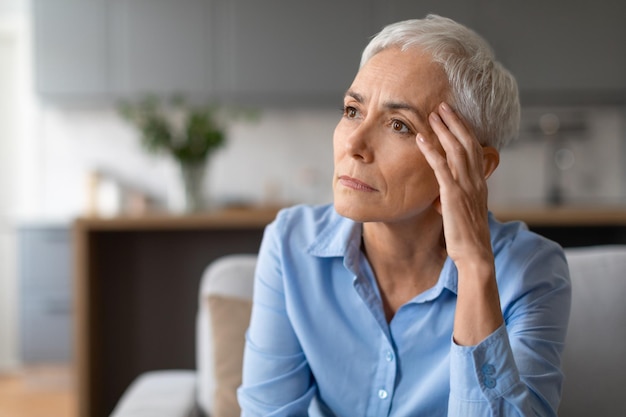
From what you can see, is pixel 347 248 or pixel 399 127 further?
pixel 347 248

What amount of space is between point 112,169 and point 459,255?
4324 mm

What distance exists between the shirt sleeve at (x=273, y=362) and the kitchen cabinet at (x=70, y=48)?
376cm

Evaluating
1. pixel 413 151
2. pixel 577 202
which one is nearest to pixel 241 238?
pixel 413 151

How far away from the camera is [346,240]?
146 cm

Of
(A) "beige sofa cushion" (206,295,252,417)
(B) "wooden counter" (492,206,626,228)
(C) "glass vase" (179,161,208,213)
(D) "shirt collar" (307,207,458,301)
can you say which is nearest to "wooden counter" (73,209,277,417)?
(C) "glass vase" (179,161,208,213)

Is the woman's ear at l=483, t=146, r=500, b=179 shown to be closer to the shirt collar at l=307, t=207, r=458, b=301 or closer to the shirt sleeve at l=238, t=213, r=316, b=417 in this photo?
the shirt collar at l=307, t=207, r=458, b=301

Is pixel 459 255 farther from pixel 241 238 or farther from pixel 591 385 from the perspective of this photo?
pixel 241 238

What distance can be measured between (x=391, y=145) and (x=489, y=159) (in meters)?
0.23

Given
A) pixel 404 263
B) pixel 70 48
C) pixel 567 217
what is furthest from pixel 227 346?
pixel 70 48

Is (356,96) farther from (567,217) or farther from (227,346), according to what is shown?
(567,217)

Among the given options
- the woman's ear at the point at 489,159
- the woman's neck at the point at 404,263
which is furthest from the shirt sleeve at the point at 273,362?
the woman's ear at the point at 489,159

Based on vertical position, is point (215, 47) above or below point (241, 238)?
above

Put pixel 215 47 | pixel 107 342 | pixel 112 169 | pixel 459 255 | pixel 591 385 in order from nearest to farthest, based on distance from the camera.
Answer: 1. pixel 459 255
2. pixel 591 385
3. pixel 107 342
4. pixel 215 47
5. pixel 112 169

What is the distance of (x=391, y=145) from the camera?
4.30ft
